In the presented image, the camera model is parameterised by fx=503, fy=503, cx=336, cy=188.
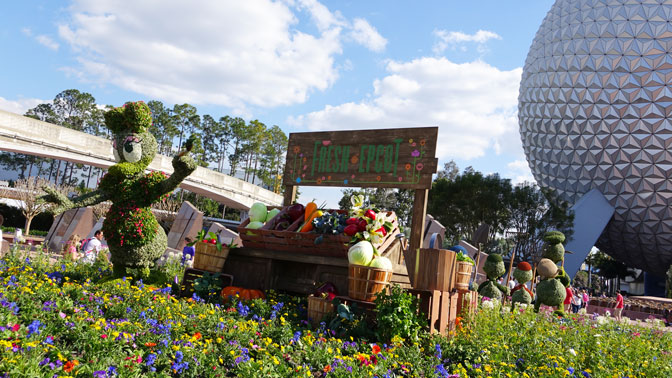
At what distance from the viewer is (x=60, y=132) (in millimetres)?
31016

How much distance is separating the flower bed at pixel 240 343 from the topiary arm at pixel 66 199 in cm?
97

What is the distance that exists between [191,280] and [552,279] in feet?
28.6

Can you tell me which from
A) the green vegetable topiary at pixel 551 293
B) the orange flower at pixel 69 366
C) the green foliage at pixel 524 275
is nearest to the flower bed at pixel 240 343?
the orange flower at pixel 69 366

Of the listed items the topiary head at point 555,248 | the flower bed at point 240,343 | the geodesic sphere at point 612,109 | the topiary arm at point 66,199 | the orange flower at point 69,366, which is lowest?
the orange flower at point 69,366

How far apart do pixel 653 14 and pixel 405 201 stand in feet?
89.8

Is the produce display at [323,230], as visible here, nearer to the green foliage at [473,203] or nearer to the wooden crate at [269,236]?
the wooden crate at [269,236]

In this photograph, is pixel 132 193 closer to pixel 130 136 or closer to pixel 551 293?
pixel 130 136

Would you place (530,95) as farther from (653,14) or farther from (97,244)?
(97,244)

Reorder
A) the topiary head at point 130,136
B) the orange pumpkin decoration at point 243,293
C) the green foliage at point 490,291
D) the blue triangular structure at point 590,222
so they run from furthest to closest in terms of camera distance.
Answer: the blue triangular structure at point 590,222 → the green foliage at point 490,291 → the topiary head at point 130,136 → the orange pumpkin decoration at point 243,293

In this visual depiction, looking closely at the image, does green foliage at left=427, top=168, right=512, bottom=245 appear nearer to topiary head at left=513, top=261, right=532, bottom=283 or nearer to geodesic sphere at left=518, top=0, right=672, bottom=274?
geodesic sphere at left=518, top=0, right=672, bottom=274

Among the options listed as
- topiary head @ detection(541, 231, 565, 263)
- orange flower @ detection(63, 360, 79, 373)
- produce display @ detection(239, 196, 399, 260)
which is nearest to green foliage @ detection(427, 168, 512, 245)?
topiary head @ detection(541, 231, 565, 263)

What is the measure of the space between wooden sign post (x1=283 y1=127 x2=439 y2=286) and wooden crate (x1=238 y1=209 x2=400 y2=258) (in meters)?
0.95

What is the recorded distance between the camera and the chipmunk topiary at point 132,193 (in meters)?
7.49

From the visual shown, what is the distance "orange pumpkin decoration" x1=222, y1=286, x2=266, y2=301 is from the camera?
6786 millimetres
